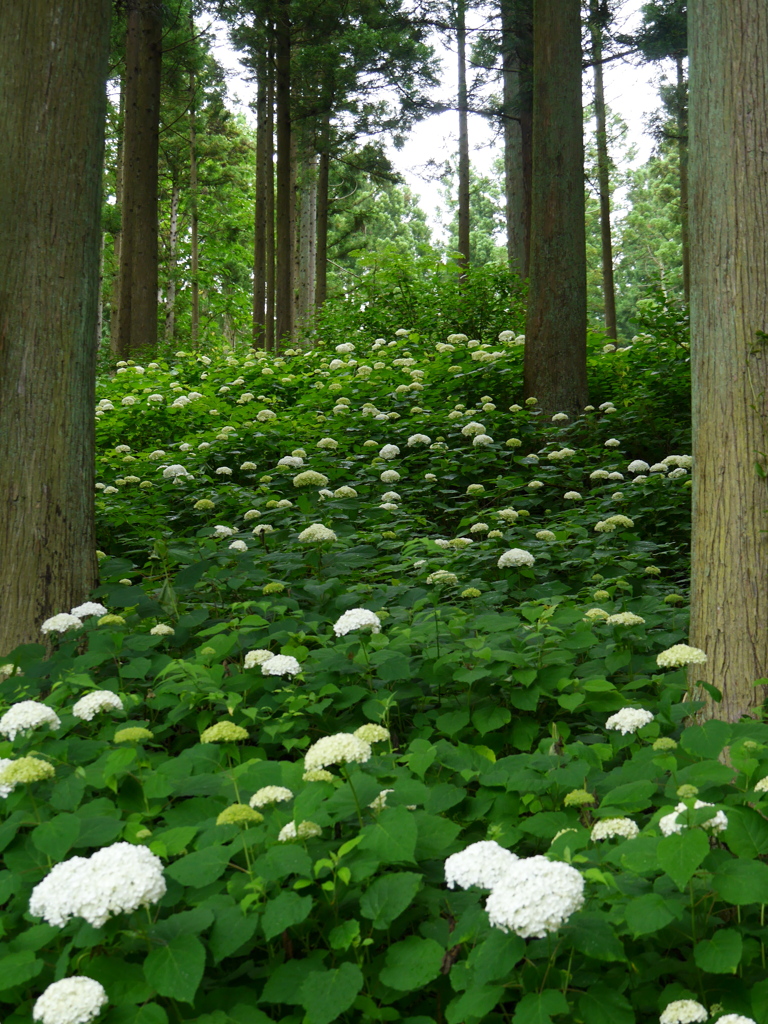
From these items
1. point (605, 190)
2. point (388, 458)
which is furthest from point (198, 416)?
point (605, 190)

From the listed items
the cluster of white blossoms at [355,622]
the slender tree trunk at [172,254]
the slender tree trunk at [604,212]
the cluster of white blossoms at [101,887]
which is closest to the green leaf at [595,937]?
the cluster of white blossoms at [101,887]

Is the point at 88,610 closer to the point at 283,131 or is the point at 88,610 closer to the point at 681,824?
the point at 681,824

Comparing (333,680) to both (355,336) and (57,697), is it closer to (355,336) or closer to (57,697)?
(57,697)

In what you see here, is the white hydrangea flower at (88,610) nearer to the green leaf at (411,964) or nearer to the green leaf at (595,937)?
the green leaf at (411,964)

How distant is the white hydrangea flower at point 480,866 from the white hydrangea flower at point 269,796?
0.50 metres

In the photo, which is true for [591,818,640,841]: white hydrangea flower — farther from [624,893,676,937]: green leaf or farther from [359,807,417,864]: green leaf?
[359,807,417,864]: green leaf

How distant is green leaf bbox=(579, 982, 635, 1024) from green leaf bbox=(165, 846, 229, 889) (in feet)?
2.65

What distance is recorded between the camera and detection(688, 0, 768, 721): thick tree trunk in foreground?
9.53 feet

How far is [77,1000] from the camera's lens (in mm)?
1559

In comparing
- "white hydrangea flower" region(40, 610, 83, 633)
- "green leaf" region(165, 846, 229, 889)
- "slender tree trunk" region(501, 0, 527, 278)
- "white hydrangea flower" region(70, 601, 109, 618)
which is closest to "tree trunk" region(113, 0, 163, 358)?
"slender tree trunk" region(501, 0, 527, 278)

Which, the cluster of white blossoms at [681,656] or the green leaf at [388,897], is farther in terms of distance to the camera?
the cluster of white blossoms at [681,656]

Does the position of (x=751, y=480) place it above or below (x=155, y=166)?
below

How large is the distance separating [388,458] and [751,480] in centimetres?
390

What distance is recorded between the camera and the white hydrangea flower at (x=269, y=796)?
204 cm
